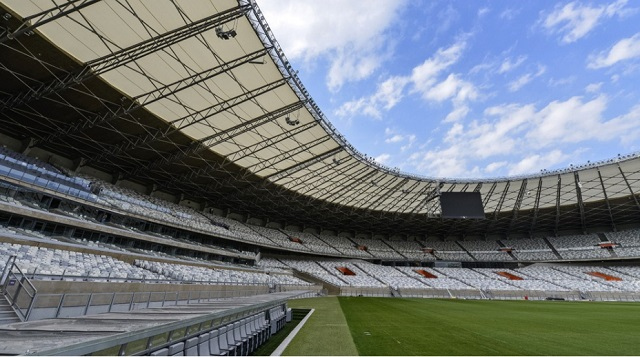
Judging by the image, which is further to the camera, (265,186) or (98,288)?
(265,186)

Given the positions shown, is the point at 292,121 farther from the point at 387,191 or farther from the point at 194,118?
the point at 387,191

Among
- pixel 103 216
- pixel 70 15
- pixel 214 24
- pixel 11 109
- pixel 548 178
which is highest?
pixel 548 178

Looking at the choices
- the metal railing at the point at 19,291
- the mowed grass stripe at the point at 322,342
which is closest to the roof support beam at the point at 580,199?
the mowed grass stripe at the point at 322,342

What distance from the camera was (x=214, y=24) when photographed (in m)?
17.7

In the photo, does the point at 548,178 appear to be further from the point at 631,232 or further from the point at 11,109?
the point at 11,109

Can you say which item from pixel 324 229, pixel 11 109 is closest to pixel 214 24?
pixel 11 109

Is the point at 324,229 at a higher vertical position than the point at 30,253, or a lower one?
higher

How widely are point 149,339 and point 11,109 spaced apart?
88.0 feet

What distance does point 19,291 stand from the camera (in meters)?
9.04

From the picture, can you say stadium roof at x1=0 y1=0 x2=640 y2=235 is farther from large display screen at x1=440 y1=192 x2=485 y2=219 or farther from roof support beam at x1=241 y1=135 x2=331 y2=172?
large display screen at x1=440 y1=192 x2=485 y2=219

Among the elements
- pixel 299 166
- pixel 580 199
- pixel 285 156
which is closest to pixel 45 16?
pixel 285 156

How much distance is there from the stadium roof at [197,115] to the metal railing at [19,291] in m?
11.4

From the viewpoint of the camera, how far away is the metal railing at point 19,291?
28.8 ft

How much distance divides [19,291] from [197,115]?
→ 58.7 feet
